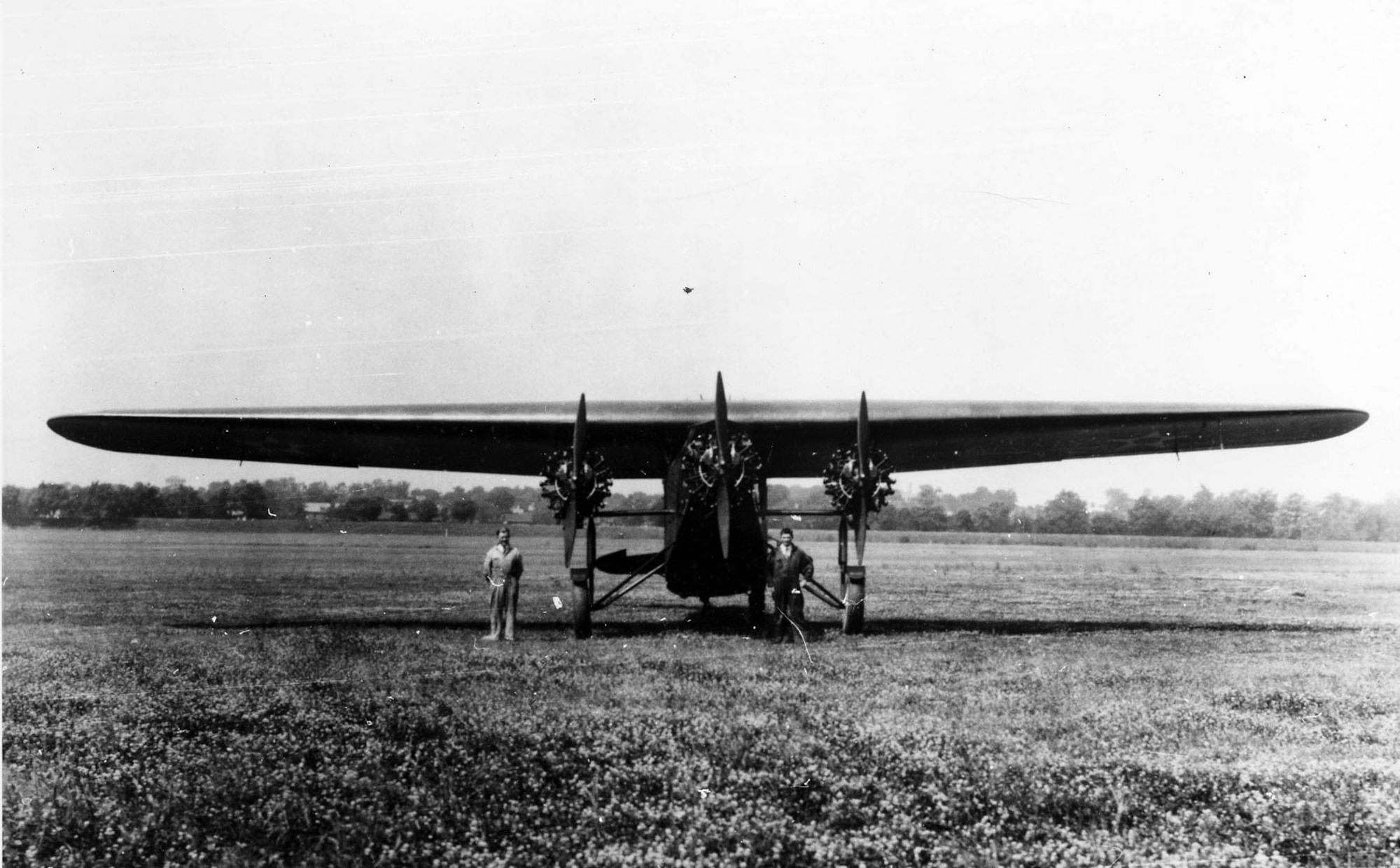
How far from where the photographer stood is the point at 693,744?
6.05m

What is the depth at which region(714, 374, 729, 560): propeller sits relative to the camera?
393 inches

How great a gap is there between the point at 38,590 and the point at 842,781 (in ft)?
54.5

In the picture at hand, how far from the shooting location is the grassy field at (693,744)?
179 inches

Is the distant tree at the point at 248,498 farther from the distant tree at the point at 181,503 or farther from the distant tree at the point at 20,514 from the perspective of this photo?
the distant tree at the point at 20,514

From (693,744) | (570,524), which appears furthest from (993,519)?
(693,744)

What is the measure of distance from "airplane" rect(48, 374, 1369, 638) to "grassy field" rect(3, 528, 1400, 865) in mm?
1087

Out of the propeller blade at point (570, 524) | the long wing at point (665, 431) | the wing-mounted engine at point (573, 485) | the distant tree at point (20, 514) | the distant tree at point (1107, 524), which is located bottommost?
the distant tree at point (1107, 524)

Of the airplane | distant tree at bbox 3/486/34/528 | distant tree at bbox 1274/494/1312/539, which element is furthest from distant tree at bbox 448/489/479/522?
the airplane

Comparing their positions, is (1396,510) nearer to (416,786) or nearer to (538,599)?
(538,599)

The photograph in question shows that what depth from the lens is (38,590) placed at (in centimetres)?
1673

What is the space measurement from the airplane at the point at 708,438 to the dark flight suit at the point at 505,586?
25.7 inches

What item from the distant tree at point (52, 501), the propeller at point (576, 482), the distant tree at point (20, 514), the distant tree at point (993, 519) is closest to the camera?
the propeller at point (576, 482)

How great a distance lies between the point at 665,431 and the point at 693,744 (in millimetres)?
6379

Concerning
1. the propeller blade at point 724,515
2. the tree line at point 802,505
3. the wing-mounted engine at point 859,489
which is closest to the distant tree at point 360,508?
the tree line at point 802,505
